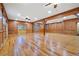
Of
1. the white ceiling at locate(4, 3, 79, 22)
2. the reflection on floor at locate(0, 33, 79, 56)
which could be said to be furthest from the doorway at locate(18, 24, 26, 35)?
the reflection on floor at locate(0, 33, 79, 56)

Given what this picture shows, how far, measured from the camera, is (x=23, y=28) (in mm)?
18703

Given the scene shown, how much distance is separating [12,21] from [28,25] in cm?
354

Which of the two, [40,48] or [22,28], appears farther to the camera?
[22,28]

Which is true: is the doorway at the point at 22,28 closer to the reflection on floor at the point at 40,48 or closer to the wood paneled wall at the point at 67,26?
the wood paneled wall at the point at 67,26

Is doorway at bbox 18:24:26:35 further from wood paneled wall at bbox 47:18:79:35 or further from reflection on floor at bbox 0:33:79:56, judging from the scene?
reflection on floor at bbox 0:33:79:56

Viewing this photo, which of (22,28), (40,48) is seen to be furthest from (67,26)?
(40,48)

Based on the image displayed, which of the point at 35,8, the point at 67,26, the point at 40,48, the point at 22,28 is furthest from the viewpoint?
the point at 22,28

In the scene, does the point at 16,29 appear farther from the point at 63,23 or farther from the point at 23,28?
the point at 63,23

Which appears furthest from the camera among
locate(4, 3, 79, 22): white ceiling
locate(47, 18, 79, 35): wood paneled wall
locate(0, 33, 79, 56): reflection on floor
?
locate(47, 18, 79, 35): wood paneled wall

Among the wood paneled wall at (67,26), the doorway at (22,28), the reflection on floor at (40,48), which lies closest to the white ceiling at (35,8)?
the reflection on floor at (40,48)

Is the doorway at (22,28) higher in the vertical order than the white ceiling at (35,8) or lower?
lower

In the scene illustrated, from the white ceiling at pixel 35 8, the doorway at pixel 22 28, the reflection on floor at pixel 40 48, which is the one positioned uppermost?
the white ceiling at pixel 35 8

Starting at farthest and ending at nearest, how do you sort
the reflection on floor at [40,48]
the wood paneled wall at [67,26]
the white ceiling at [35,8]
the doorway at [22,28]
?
1. the doorway at [22,28]
2. the wood paneled wall at [67,26]
3. the white ceiling at [35,8]
4. the reflection on floor at [40,48]

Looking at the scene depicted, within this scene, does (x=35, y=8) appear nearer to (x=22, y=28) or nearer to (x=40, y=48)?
(x=40, y=48)
